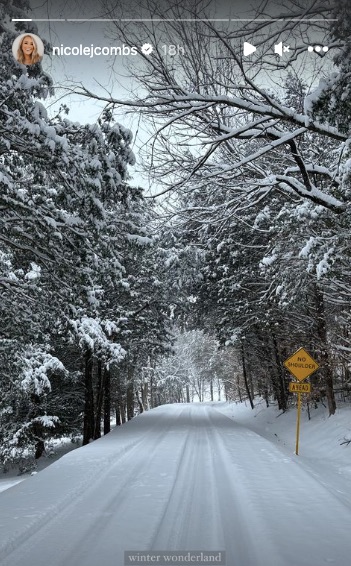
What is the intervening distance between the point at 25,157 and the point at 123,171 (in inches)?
71.1

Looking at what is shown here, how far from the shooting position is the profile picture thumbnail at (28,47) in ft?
11.5

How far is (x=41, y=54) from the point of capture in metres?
3.63

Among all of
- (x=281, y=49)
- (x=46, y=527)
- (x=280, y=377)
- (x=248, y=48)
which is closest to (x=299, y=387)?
(x=46, y=527)

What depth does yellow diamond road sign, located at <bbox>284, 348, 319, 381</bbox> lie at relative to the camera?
10688 mm

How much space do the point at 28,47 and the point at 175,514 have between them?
17.0 ft

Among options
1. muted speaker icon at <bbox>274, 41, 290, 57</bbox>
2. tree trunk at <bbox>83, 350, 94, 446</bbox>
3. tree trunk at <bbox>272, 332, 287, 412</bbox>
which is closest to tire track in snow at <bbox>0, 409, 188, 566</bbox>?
muted speaker icon at <bbox>274, 41, 290, 57</bbox>

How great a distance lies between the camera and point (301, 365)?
10766 millimetres

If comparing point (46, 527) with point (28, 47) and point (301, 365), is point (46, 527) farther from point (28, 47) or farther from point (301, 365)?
point (301, 365)

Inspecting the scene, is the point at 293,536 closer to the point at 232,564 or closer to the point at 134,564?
the point at 232,564

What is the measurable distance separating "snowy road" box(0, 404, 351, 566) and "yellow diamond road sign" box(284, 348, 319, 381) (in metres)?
2.93

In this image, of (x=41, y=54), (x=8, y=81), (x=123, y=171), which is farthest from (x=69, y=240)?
(x=41, y=54)

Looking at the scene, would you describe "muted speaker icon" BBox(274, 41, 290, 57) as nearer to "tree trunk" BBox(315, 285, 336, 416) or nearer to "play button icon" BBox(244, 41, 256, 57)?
"play button icon" BBox(244, 41, 256, 57)

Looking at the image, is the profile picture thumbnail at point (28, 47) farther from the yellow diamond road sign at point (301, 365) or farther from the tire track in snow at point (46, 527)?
the yellow diamond road sign at point (301, 365)
